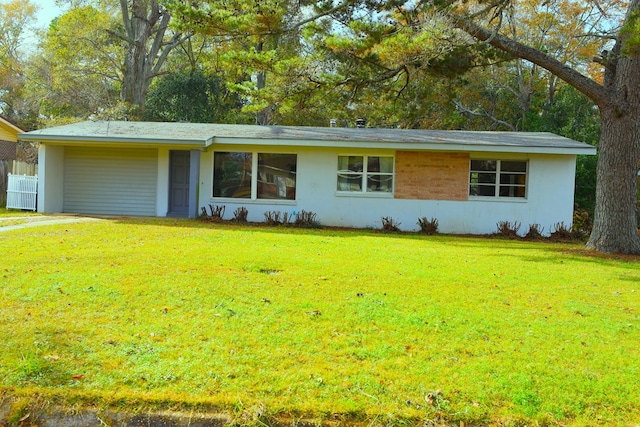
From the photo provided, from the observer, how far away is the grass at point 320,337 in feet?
12.6

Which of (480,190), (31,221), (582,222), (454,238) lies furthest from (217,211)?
(582,222)

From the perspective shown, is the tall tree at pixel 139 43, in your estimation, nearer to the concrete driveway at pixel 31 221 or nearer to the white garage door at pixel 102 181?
the white garage door at pixel 102 181

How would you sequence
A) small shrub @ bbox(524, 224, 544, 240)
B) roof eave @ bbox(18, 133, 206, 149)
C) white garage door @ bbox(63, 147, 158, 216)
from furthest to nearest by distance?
white garage door @ bbox(63, 147, 158, 216), small shrub @ bbox(524, 224, 544, 240), roof eave @ bbox(18, 133, 206, 149)

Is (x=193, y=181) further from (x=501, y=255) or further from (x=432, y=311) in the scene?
(x=432, y=311)

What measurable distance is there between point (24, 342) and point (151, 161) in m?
14.1

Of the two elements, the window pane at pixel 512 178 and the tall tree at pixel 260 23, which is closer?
the tall tree at pixel 260 23

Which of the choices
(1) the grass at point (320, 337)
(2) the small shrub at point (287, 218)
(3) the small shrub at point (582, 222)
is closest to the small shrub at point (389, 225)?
(2) the small shrub at point (287, 218)

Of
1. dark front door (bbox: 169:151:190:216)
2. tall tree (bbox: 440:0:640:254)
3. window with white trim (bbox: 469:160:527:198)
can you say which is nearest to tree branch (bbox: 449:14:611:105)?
tall tree (bbox: 440:0:640:254)

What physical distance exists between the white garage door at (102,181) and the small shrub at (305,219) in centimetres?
519

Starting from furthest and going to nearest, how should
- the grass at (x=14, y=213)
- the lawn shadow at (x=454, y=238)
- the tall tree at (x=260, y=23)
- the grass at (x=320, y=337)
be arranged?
the grass at (x=14, y=213) < the tall tree at (x=260, y=23) < the lawn shadow at (x=454, y=238) < the grass at (x=320, y=337)

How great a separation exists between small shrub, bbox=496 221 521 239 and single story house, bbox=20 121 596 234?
0.63 ft

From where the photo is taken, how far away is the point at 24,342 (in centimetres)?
454

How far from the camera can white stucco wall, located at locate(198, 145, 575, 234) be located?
53.5ft

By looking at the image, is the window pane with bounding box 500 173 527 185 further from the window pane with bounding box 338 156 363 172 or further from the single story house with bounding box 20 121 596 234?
the window pane with bounding box 338 156 363 172
